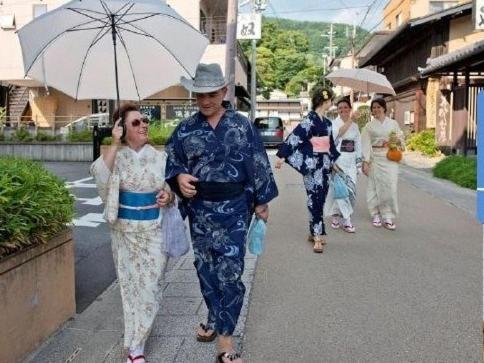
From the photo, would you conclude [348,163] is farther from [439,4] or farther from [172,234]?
[439,4]

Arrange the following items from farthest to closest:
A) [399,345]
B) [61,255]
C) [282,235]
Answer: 1. [282,235]
2. [61,255]
3. [399,345]

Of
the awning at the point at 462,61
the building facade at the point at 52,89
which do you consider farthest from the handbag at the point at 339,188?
the building facade at the point at 52,89

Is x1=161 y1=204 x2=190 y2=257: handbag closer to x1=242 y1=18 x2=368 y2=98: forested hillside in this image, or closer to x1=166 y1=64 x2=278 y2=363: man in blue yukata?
x1=166 y1=64 x2=278 y2=363: man in blue yukata

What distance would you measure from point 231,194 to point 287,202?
7.91m

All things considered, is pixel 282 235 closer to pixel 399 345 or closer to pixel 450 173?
pixel 399 345

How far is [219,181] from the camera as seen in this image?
12.3ft

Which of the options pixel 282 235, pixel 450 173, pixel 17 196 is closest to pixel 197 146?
pixel 17 196

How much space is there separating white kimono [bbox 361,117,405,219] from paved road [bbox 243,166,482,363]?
15.7 inches

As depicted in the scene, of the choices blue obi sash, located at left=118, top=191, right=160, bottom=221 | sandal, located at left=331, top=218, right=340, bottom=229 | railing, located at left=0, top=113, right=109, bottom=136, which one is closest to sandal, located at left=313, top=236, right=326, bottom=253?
sandal, located at left=331, top=218, right=340, bottom=229

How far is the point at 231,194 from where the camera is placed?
3.78 meters

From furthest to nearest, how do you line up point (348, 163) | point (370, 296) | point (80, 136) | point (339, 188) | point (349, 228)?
point (80, 136) → point (349, 228) → point (348, 163) → point (339, 188) → point (370, 296)

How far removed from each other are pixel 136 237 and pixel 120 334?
3.11ft

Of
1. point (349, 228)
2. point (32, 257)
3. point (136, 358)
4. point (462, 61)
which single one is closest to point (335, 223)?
point (349, 228)

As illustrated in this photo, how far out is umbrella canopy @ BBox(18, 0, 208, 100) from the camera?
507 cm
